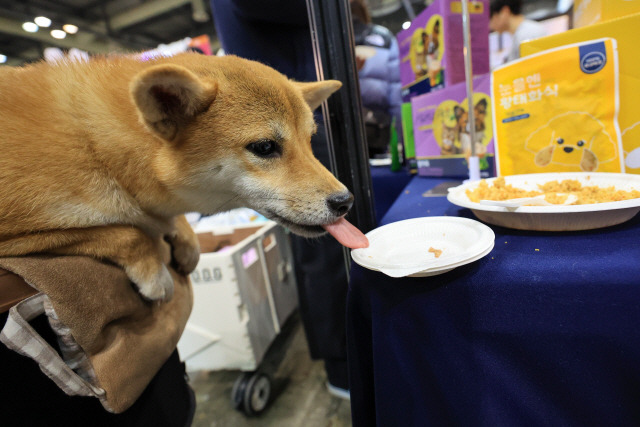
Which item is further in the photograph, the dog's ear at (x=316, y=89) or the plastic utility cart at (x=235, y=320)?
the plastic utility cart at (x=235, y=320)

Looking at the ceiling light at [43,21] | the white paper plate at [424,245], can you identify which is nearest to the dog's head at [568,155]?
the white paper plate at [424,245]

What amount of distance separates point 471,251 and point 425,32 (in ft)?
4.50

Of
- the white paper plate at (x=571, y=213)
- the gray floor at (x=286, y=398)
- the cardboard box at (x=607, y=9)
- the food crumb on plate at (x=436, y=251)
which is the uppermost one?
the cardboard box at (x=607, y=9)

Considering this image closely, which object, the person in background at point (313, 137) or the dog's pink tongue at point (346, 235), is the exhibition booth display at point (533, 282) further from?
the person in background at point (313, 137)

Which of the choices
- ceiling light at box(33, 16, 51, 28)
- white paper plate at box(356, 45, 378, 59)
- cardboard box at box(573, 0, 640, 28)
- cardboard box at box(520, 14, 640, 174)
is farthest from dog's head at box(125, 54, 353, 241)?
ceiling light at box(33, 16, 51, 28)

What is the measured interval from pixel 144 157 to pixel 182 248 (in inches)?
12.1

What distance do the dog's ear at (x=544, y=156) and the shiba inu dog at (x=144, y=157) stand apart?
0.65 meters

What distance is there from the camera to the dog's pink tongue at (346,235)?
1.74ft

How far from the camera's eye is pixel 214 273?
4.10 ft

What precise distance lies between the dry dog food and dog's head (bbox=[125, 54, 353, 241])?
333 mm

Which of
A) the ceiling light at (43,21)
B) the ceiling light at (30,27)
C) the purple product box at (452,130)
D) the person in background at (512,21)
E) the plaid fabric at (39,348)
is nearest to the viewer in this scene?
the plaid fabric at (39,348)

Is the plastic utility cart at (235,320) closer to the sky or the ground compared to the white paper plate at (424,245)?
closer to the ground

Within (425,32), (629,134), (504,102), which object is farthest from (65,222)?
(425,32)

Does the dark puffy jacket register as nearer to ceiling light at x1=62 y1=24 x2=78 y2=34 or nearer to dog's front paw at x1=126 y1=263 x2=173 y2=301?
dog's front paw at x1=126 y1=263 x2=173 y2=301
